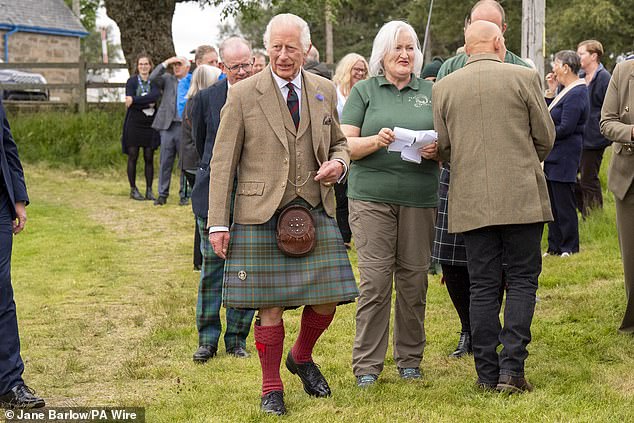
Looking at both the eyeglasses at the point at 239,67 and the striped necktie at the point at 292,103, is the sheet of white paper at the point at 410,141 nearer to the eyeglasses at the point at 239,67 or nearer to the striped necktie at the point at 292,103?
the striped necktie at the point at 292,103

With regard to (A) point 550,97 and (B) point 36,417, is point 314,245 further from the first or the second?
(A) point 550,97

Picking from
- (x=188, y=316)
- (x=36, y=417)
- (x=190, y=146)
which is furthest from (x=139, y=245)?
(x=36, y=417)

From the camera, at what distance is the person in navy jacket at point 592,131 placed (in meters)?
11.8

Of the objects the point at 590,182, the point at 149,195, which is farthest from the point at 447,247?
the point at 149,195

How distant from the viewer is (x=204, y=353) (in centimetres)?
693

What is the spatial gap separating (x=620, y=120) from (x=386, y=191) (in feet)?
6.49

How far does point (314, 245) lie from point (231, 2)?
1770cm

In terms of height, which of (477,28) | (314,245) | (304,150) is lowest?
(314,245)

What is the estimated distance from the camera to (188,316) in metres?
8.30

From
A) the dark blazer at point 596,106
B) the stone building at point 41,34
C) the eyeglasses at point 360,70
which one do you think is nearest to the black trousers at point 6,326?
the eyeglasses at point 360,70

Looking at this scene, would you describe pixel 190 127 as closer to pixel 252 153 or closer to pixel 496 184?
pixel 252 153

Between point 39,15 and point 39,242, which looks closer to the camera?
point 39,242

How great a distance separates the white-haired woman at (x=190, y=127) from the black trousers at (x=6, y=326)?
2.89 meters

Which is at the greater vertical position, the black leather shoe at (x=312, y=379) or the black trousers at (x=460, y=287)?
the black trousers at (x=460, y=287)
